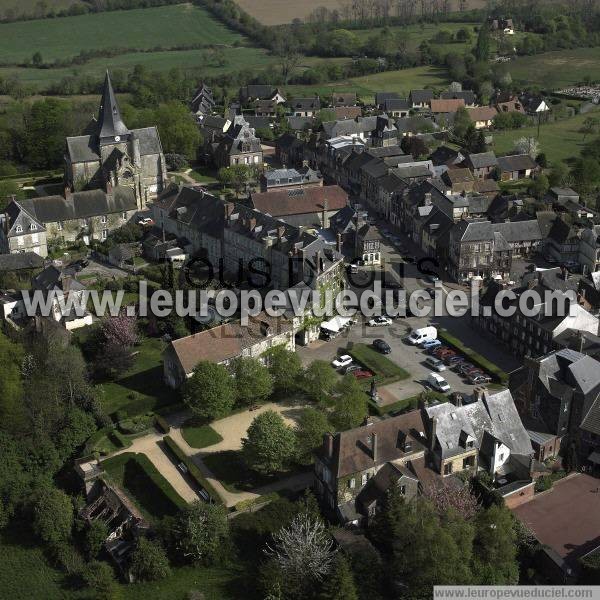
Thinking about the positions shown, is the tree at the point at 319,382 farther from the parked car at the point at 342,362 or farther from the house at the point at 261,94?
the house at the point at 261,94

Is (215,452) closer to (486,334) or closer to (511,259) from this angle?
(486,334)

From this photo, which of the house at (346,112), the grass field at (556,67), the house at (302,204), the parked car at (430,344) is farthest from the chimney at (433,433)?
the grass field at (556,67)

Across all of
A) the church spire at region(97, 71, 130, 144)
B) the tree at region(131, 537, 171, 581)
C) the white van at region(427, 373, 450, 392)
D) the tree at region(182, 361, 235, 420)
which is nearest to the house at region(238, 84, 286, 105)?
the church spire at region(97, 71, 130, 144)

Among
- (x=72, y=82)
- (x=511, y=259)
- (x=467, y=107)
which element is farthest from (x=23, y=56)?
(x=511, y=259)

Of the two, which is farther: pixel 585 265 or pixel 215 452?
pixel 585 265

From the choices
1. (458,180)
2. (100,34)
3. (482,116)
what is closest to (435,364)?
(458,180)

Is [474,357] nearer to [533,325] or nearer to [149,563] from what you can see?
[533,325]
